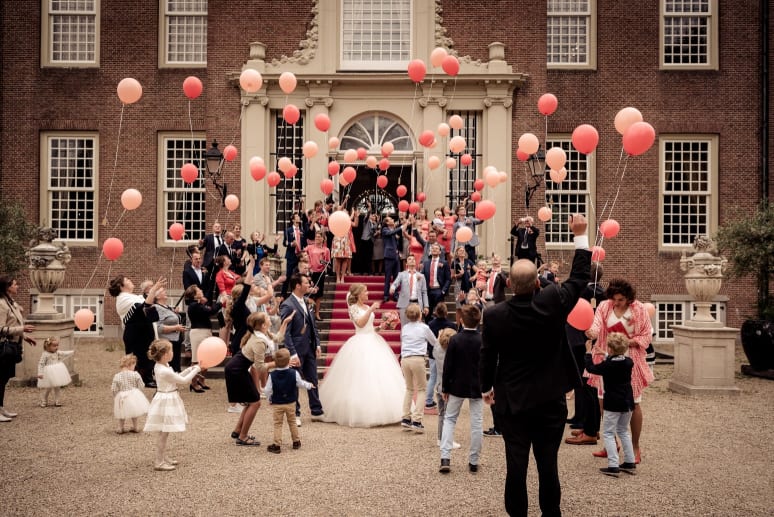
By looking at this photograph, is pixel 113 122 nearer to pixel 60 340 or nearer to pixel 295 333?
pixel 60 340

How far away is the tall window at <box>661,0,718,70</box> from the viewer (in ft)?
68.1

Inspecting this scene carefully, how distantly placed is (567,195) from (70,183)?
51.0ft

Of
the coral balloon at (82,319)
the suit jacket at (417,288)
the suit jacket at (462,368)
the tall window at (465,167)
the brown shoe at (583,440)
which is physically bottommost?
the brown shoe at (583,440)

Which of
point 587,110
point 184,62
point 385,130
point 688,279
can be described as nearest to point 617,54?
point 587,110

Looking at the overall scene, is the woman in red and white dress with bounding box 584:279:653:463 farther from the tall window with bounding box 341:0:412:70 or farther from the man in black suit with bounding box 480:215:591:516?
the tall window with bounding box 341:0:412:70

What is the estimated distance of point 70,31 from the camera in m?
21.2

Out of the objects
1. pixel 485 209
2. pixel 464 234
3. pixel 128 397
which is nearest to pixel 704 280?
pixel 485 209

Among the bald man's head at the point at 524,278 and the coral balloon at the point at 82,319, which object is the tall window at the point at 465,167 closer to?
the coral balloon at the point at 82,319

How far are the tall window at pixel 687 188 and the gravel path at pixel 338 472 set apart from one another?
1148cm

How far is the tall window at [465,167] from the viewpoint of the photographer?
1933 centimetres

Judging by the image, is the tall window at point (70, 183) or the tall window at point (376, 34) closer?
the tall window at point (376, 34)

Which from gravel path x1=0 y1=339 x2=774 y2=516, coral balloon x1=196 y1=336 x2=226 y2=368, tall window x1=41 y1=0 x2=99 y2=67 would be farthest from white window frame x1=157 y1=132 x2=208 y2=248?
coral balloon x1=196 y1=336 x2=226 y2=368

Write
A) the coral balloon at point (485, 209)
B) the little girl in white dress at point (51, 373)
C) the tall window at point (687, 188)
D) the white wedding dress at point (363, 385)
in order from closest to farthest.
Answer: the white wedding dress at point (363, 385)
the little girl in white dress at point (51, 373)
the coral balloon at point (485, 209)
the tall window at point (687, 188)

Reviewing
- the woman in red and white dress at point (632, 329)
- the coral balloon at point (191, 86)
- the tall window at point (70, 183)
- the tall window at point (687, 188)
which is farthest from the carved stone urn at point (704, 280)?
the tall window at point (70, 183)
